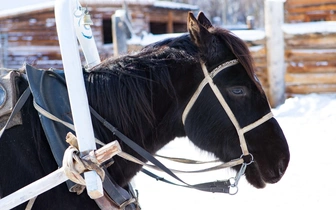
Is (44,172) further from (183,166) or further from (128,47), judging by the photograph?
(128,47)

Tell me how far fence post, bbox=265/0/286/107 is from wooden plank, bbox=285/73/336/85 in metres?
0.17

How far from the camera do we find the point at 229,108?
7.43 ft

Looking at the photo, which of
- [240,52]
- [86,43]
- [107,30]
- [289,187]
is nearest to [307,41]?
[289,187]

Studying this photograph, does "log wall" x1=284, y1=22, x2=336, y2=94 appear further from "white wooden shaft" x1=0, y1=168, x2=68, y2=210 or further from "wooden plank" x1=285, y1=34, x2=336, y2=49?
"white wooden shaft" x1=0, y1=168, x2=68, y2=210

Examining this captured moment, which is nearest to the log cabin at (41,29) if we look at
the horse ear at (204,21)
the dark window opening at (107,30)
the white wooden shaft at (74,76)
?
the dark window opening at (107,30)

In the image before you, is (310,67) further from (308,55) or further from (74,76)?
(74,76)

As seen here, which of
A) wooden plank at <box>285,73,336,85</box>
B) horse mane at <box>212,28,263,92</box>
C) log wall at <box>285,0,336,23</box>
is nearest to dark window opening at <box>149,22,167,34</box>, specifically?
log wall at <box>285,0,336,23</box>

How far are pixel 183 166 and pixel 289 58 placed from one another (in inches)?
144

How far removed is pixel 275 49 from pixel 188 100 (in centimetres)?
610

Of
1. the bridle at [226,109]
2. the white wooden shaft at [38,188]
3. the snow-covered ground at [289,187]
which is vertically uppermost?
the bridle at [226,109]

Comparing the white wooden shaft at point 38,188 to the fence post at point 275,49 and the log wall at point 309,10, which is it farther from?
the log wall at point 309,10

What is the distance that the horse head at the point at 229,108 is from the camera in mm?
2271

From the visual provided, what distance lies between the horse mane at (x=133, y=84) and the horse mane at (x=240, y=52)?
18 centimetres

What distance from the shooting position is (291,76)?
26.7 feet
